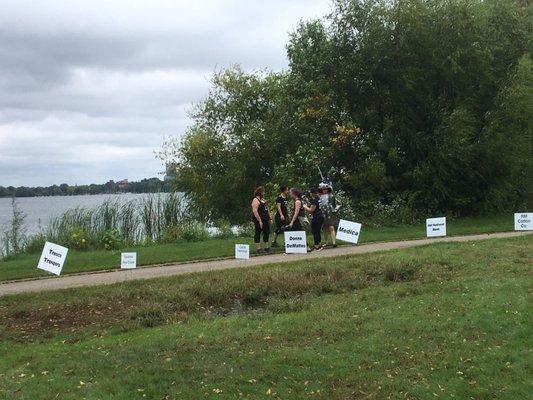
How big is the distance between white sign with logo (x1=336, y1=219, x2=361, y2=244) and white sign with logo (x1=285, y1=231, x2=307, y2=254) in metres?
1.51

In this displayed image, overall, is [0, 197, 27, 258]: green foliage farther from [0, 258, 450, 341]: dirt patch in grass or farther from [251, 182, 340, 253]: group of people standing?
[0, 258, 450, 341]: dirt patch in grass

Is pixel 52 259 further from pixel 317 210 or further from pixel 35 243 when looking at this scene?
pixel 35 243

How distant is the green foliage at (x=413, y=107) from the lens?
954 inches

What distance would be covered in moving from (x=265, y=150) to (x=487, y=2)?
11543 mm

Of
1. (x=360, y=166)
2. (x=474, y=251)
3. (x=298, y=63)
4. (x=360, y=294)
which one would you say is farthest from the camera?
(x=298, y=63)

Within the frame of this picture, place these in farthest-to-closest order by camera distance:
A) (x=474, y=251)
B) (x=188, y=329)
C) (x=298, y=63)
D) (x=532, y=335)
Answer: (x=298, y=63), (x=474, y=251), (x=188, y=329), (x=532, y=335)

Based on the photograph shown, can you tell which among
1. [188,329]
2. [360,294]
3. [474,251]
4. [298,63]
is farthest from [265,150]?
[188,329]

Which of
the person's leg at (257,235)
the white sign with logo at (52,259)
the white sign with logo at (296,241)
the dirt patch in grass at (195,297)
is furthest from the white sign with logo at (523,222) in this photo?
the white sign with logo at (52,259)

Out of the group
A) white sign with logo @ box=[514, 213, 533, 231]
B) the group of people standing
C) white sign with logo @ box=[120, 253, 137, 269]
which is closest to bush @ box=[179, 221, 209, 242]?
the group of people standing

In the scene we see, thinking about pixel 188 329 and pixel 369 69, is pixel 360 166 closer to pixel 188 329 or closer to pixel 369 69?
pixel 369 69

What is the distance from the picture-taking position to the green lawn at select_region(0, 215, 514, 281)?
14992mm

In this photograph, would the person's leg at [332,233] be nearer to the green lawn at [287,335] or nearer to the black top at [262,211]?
the black top at [262,211]

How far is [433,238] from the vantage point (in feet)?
58.3

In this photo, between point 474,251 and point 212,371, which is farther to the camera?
point 474,251
